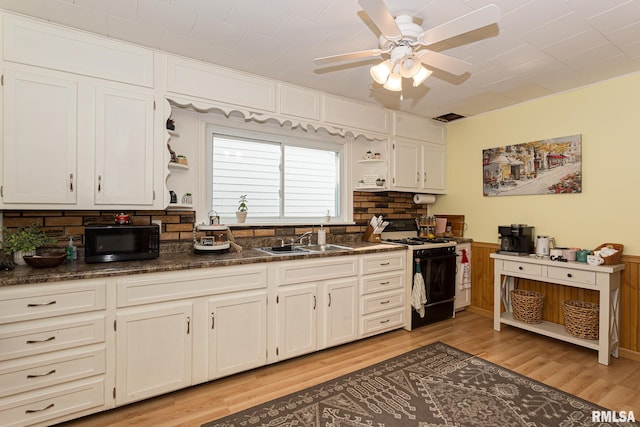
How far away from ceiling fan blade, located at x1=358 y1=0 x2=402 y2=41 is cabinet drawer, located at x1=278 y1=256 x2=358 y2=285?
1.77 metres

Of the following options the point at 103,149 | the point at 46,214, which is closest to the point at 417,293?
the point at 103,149

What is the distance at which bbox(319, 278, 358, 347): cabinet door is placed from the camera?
2.88 metres

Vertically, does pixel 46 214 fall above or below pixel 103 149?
below

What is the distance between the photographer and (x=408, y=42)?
192 centimetres

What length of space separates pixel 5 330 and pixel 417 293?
3.22 meters

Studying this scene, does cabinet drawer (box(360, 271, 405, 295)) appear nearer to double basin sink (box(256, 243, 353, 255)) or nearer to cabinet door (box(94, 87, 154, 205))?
double basin sink (box(256, 243, 353, 255))

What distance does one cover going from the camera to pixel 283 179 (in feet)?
11.4

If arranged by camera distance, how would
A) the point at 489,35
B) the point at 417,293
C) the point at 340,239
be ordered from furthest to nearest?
the point at 340,239, the point at 417,293, the point at 489,35

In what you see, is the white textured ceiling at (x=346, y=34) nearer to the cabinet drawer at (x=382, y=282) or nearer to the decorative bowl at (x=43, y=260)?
the decorative bowl at (x=43, y=260)

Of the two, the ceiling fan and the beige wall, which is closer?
the ceiling fan

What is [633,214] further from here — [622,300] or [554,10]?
[554,10]

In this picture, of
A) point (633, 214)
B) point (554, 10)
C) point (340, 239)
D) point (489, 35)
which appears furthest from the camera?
point (340, 239)

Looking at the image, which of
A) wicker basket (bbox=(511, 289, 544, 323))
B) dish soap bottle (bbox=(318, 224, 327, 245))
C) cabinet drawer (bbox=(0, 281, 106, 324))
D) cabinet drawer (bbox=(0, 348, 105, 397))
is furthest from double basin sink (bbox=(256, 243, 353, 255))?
wicker basket (bbox=(511, 289, 544, 323))

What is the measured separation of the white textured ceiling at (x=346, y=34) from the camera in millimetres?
1911
